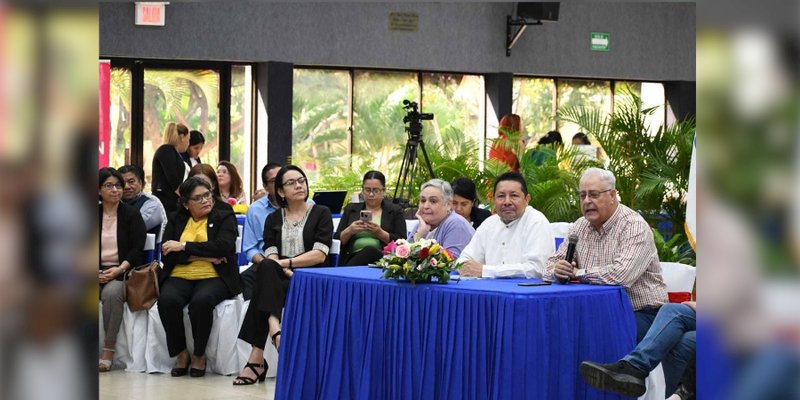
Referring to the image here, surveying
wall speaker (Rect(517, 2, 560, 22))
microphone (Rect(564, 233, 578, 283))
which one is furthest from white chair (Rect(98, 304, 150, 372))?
wall speaker (Rect(517, 2, 560, 22))

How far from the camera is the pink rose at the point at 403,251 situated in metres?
5.12

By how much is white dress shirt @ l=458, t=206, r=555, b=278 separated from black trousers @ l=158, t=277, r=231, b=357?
2008 mm

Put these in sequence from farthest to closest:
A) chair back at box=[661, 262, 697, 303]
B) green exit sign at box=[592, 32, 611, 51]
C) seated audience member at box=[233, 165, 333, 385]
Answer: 1. green exit sign at box=[592, 32, 611, 51]
2. seated audience member at box=[233, 165, 333, 385]
3. chair back at box=[661, 262, 697, 303]

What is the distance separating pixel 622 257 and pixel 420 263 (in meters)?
0.95

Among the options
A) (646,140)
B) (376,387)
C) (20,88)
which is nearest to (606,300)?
(376,387)

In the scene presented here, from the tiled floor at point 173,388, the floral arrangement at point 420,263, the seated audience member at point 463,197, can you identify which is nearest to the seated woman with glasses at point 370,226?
the seated audience member at point 463,197

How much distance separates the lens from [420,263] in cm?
510

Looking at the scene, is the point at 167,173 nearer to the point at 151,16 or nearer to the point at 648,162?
the point at 151,16

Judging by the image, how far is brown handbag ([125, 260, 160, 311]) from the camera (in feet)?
24.0

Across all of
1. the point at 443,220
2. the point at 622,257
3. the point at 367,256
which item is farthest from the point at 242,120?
the point at 622,257

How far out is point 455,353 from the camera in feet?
15.8

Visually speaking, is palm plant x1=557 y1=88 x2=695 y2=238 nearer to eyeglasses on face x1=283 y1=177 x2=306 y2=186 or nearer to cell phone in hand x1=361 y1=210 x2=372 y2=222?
cell phone in hand x1=361 y1=210 x2=372 y2=222

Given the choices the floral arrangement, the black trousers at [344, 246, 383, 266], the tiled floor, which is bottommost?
the tiled floor

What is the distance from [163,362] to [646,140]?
4.36 meters
